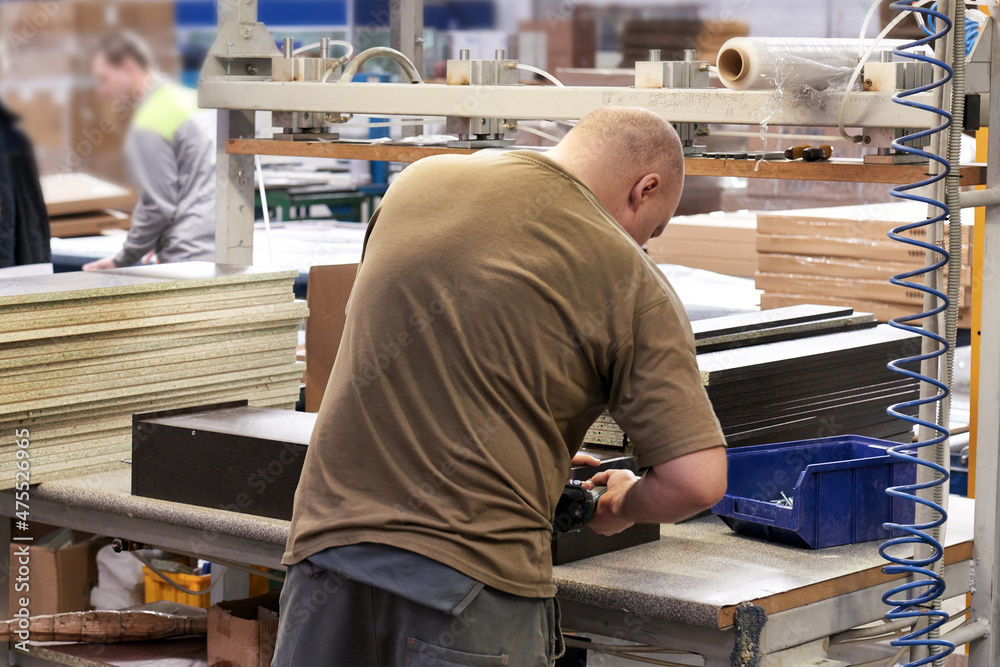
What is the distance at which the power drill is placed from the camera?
2.04 meters


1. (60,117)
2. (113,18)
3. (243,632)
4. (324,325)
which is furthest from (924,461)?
(113,18)

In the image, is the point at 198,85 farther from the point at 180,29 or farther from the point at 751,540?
the point at 180,29

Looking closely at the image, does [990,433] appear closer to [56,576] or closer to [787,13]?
[56,576]

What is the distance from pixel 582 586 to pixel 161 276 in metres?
1.52

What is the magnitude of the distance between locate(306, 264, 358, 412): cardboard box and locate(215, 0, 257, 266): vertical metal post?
0.29 metres

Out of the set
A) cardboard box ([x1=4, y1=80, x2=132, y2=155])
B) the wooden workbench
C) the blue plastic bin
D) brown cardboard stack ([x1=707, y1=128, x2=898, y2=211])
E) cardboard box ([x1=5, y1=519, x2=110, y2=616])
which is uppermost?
cardboard box ([x1=4, y1=80, x2=132, y2=155])

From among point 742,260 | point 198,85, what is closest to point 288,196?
point 742,260

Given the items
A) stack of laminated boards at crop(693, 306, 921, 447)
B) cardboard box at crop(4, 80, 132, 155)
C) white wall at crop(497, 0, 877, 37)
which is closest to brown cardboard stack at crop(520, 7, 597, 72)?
white wall at crop(497, 0, 877, 37)

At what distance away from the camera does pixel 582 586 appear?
82.7 inches

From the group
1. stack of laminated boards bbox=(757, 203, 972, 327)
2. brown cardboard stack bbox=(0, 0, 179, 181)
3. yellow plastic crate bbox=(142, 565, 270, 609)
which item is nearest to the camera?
yellow plastic crate bbox=(142, 565, 270, 609)

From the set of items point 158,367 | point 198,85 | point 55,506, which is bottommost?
point 55,506

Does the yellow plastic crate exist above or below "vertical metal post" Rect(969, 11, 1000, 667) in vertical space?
below

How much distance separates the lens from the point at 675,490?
184cm

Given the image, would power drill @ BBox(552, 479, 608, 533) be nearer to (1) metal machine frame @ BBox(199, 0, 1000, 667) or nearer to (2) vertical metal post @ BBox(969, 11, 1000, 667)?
(1) metal machine frame @ BBox(199, 0, 1000, 667)
